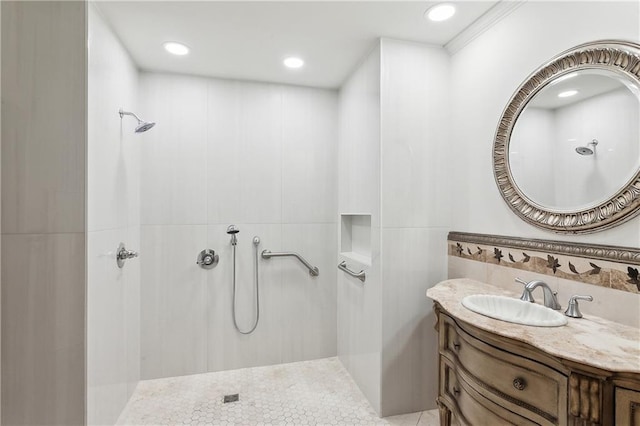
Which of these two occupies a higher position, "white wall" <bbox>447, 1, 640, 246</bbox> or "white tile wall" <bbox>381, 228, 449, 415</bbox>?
"white wall" <bbox>447, 1, 640, 246</bbox>

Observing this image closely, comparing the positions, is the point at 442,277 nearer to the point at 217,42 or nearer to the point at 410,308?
the point at 410,308

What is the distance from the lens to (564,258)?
1336 mm

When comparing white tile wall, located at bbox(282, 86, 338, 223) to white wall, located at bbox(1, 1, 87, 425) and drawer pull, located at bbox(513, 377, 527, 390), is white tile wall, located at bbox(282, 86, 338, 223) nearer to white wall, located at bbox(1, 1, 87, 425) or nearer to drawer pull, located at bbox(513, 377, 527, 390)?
white wall, located at bbox(1, 1, 87, 425)

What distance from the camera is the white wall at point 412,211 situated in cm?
193

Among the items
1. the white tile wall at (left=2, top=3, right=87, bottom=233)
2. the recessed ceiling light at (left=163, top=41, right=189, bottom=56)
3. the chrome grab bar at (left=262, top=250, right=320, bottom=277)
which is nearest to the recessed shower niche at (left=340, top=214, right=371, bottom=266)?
the chrome grab bar at (left=262, top=250, right=320, bottom=277)

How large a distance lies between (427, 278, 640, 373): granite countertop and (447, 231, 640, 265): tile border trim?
0.81ft

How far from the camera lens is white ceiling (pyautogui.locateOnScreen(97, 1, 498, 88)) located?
1.64 metres

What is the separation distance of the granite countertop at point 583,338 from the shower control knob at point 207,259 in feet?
5.74

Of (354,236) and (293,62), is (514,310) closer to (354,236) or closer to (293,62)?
(354,236)

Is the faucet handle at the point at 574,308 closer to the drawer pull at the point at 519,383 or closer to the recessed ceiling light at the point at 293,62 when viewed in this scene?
the drawer pull at the point at 519,383

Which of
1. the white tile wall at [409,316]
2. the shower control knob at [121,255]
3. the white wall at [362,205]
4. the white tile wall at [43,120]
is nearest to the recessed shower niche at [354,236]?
the white wall at [362,205]

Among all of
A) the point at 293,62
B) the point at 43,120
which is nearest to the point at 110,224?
the point at 43,120

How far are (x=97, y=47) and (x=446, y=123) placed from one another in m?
2.09

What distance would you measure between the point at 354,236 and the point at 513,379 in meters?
1.64
